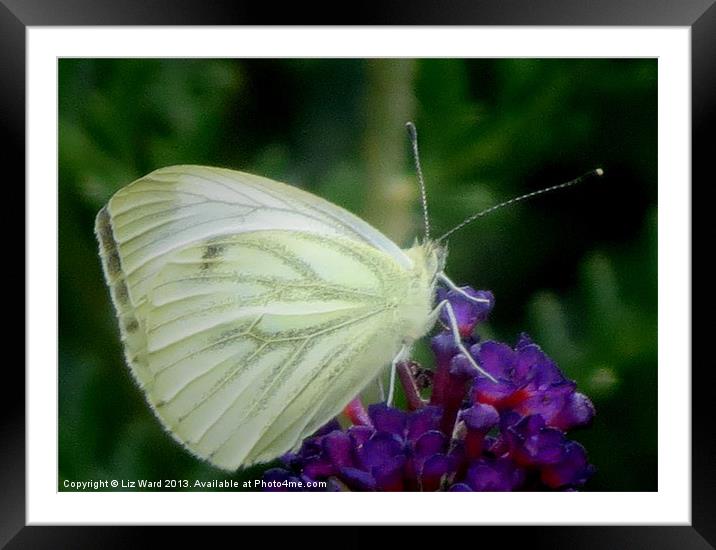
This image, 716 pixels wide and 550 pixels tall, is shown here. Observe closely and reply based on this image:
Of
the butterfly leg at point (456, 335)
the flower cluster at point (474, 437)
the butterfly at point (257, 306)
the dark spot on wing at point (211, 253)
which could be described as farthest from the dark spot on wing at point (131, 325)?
the butterfly leg at point (456, 335)

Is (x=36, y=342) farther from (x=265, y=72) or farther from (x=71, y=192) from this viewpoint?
(x=265, y=72)

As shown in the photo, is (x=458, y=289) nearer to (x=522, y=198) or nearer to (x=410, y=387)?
(x=410, y=387)

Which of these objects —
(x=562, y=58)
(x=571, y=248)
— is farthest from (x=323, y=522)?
(x=562, y=58)

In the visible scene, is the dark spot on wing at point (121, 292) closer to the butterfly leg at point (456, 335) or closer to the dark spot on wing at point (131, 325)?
the dark spot on wing at point (131, 325)

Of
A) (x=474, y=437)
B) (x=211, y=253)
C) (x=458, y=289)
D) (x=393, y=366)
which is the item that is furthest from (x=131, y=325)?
(x=474, y=437)

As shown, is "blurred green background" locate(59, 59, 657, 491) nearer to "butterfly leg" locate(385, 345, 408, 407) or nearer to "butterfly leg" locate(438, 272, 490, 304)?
"butterfly leg" locate(438, 272, 490, 304)

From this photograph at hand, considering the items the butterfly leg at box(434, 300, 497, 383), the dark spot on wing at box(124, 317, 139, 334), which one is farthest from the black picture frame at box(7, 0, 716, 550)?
the butterfly leg at box(434, 300, 497, 383)

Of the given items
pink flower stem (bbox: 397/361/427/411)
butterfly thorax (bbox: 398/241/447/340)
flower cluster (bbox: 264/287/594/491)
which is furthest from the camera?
butterfly thorax (bbox: 398/241/447/340)

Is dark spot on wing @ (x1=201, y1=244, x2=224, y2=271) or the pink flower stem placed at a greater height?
dark spot on wing @ (x1=201, y1=244, x2=224, y2=271)
